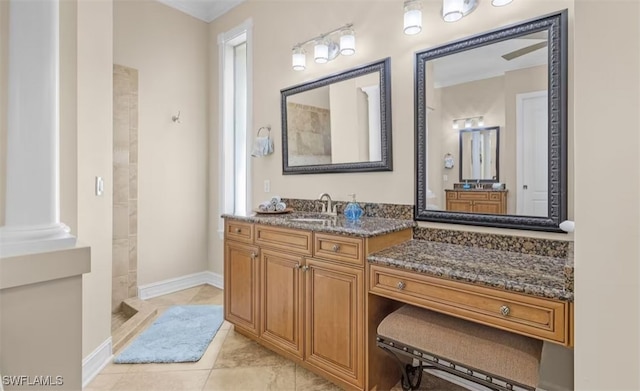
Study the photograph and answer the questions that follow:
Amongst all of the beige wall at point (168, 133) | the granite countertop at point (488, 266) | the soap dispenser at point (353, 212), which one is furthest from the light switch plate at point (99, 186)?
the granite countertop at point (488, 266)

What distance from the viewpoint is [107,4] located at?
213 centimetres

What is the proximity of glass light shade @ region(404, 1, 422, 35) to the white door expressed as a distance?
73 centimetres

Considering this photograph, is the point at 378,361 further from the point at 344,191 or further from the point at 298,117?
Answer: the point at 298,117

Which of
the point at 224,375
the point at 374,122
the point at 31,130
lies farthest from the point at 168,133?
the point at 31,130

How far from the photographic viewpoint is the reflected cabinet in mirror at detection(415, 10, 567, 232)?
1.62 m

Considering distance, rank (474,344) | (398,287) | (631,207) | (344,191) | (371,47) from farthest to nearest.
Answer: (344,191) → (371,47) → (398,287) → (474,344) → (631,207)

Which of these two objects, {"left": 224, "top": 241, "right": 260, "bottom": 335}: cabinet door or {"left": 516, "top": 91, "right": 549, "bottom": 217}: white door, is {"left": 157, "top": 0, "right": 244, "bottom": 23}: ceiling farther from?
{"left": 516, "top": 91, "right": 549, "bottom": 217}: white door

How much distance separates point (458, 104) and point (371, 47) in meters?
0.78

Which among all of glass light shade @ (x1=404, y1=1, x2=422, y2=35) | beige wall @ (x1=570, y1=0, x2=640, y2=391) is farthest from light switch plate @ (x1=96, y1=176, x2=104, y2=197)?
beige wall @ (x1=570, y1=0, x2=640, y2=391)

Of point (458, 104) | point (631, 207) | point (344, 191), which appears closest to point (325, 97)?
point (344, 191)

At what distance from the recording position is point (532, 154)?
171 centimetres

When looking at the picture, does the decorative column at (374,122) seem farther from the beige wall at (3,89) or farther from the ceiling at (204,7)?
the ceiling at (204,7)

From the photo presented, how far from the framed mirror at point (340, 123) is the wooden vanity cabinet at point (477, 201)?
0.47 meters

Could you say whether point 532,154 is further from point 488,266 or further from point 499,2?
point 499,2
